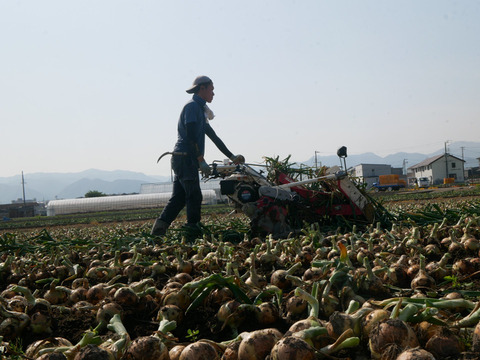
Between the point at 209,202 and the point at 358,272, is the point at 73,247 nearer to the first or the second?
the point at 358,272

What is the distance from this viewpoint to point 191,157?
572 centimetres

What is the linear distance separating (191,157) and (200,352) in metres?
4.47

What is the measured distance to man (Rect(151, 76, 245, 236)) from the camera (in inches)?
223

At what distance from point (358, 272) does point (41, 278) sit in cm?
235

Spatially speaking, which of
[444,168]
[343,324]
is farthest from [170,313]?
[444,168]

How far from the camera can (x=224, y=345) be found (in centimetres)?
146

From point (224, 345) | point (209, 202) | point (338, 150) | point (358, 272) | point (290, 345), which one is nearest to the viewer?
point (290, 345)

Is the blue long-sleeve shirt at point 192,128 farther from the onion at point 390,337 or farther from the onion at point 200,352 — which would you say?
the onion at point 390,337

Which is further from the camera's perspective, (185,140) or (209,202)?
(209,202)

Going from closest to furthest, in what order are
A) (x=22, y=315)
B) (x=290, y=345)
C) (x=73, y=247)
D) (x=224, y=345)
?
(x=290, y=345) < (x=224, y=345) < (x=22, y=315) < (x=73, y=247)

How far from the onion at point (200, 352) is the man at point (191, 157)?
405 centimetres

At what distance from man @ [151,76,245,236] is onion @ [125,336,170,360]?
3997 millimetres

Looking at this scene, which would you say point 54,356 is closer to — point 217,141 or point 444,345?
point 444,345

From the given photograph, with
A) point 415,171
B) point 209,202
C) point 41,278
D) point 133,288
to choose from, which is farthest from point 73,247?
point 415,171
